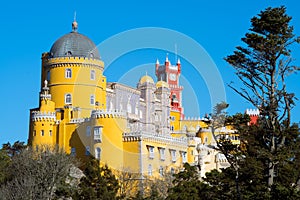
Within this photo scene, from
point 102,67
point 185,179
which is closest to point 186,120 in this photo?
point 102,67

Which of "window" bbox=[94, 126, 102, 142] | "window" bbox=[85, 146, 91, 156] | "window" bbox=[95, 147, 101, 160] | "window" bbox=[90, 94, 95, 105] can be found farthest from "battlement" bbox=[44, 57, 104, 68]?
"window" bbox=[95, 147, 101, 160]

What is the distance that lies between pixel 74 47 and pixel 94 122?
36.2ft

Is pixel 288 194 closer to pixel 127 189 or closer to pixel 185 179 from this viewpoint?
pixel 185 179

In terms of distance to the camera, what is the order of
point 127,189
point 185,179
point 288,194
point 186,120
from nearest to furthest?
1. point 288,194
2. point 185,179
3. point 127,189
4. point 186,120

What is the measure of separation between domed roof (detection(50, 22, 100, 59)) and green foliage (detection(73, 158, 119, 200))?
1219 inches

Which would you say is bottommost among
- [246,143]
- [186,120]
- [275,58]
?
[246,143]

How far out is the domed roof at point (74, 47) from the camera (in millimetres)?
72375

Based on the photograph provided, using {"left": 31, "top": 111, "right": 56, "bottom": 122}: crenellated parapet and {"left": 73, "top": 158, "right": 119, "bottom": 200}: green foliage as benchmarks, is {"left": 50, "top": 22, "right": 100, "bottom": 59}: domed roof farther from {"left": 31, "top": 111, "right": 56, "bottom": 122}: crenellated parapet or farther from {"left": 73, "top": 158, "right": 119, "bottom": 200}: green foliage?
{"left": 73, "top": 158, "right": 119, "bottom": 200}: green foliage

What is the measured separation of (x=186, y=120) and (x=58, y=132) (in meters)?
33.3

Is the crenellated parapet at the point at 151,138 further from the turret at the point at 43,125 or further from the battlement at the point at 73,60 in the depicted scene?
the battlement at the point at 73,60

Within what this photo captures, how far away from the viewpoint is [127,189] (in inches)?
2355

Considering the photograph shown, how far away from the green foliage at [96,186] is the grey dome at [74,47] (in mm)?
30963

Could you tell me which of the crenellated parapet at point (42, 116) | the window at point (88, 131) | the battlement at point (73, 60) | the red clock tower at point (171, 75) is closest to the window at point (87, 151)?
the window at point (88, 131)

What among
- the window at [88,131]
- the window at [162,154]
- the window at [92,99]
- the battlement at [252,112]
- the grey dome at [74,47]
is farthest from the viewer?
the battlement at [252,112]
